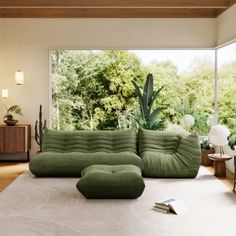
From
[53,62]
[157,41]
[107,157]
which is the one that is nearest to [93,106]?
[53,62]

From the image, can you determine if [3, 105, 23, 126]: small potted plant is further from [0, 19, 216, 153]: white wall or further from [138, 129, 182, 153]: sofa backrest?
[138, 129, 182, 153]: sofa backrest

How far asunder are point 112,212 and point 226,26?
4363 millimetres

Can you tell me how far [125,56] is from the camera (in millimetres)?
8211

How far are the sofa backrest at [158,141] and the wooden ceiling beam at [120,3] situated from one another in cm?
201

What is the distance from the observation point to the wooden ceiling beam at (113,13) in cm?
772

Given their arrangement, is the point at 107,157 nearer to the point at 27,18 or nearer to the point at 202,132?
the point at 202,132

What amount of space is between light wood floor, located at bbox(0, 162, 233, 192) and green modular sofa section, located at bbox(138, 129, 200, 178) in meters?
0.52

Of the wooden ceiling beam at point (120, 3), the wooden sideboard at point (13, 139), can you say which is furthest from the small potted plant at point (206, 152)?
the wooden sideboard at point (13, 139)

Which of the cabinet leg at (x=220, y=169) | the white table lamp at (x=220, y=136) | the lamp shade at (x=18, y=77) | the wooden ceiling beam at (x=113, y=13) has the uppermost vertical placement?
the wooden ceiling beam at (x=113, y=13)

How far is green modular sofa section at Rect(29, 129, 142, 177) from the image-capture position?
5.80 metres

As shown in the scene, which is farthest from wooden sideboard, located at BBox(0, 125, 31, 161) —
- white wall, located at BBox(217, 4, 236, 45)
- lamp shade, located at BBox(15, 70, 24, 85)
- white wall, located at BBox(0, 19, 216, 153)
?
white wall, located at BBox(217, 4, 236, 45)

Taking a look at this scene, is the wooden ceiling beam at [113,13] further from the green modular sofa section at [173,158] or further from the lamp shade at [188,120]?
the green modular sofa section at [173,158]

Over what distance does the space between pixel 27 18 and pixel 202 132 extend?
4008mm

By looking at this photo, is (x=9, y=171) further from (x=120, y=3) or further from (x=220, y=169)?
(x=220, y=169)
